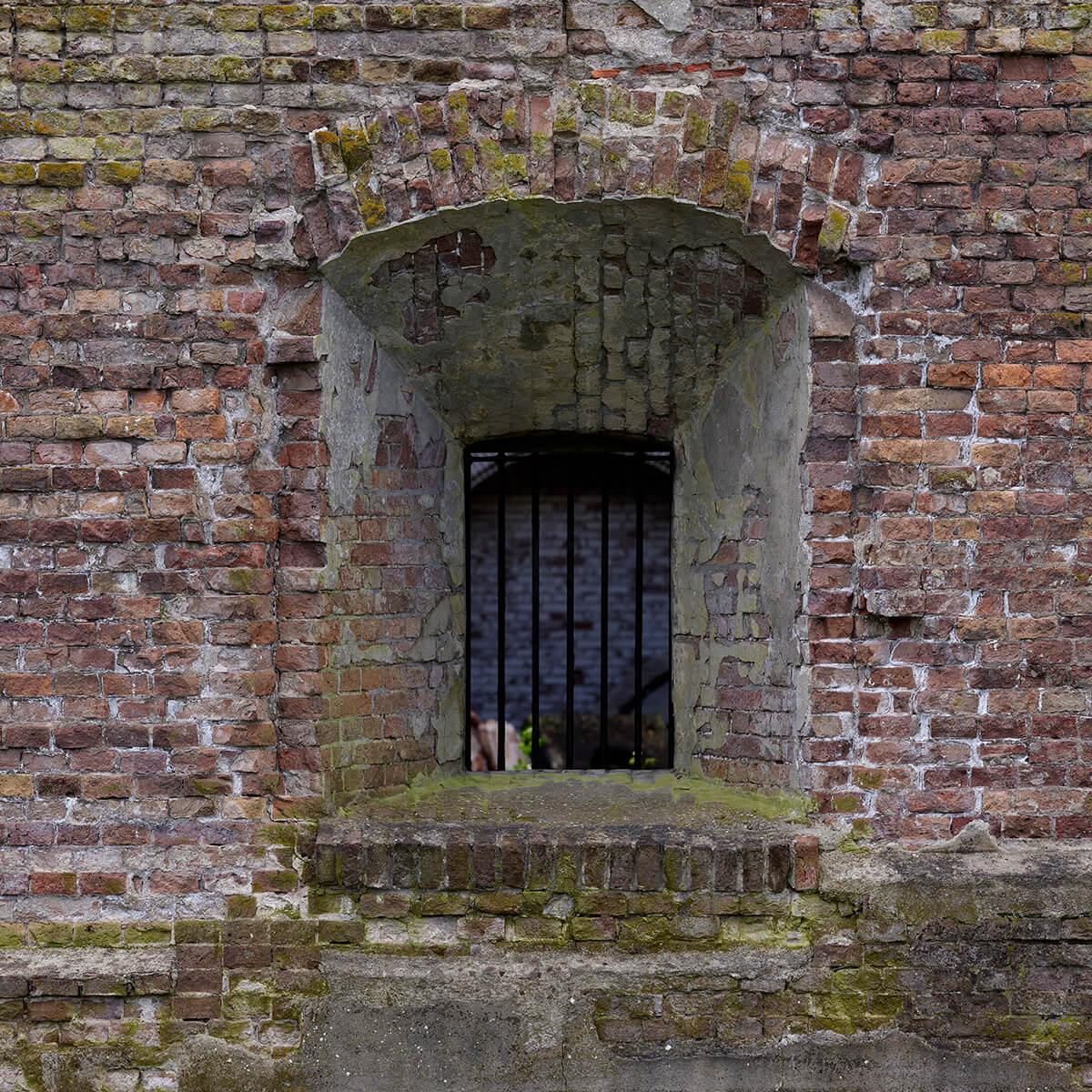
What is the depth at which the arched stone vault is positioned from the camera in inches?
120

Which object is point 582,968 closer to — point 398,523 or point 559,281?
point 398,523

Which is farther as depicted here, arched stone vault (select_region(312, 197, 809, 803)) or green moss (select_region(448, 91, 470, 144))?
arched stone vault (select_region(312, 197, 809, 803))

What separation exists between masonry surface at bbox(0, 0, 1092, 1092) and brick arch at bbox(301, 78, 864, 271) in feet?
0.04

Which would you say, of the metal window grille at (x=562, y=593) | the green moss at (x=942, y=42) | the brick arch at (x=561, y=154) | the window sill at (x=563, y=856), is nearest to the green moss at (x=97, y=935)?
the window sill at (x=563, y=856)

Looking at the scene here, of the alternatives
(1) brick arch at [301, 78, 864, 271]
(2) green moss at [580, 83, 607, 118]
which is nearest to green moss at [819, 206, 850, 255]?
(1) brick arch at [301, 78, 864, 271]

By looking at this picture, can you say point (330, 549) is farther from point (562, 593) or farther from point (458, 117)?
point (562, 593)

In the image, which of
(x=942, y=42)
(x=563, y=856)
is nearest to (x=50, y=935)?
(x=563, y=856)

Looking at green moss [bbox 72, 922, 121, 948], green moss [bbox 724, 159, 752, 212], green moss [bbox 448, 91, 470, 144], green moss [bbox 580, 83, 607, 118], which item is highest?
green moss [bbox 580, 83, 607, 118]

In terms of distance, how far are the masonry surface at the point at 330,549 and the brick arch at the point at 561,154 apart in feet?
0.04

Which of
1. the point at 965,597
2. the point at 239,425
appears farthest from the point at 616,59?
the point at 965,597

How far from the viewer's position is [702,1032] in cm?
296

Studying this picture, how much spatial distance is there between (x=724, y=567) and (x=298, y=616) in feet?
4.81

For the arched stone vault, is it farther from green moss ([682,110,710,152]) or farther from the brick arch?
green moss ([682,110,710,152])

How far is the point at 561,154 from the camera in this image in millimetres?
2916
